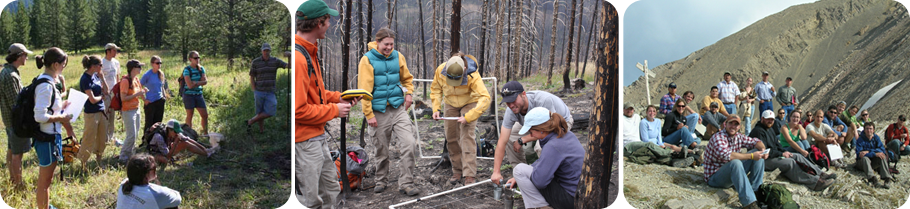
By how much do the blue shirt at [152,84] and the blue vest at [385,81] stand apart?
1.67 meters

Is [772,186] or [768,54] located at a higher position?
[768,54]

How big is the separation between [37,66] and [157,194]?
3.66 ft

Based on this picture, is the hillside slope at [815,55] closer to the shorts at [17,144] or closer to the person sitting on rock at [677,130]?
the person sitting on rock at [677,130]

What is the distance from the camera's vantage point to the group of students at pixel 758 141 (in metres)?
5.95

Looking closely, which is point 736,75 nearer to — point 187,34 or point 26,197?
point 187,34

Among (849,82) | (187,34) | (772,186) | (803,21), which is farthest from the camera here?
(803,21)

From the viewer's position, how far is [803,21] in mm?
22969

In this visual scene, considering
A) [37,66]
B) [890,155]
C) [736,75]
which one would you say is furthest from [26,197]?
[736,75]

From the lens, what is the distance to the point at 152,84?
173 inches

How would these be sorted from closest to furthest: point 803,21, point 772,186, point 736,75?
point 772,186
point 736,75
point 803,21

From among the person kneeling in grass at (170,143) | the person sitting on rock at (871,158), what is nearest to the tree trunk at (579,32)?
the person kneeling in grass at (170,143)

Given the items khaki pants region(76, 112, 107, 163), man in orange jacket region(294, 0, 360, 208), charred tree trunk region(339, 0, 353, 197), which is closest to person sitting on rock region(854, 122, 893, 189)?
charred tree trunk region(339, 0, 353, 197)

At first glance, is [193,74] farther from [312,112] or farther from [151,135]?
[312,112]

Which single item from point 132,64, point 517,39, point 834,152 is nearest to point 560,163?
point 517,39
